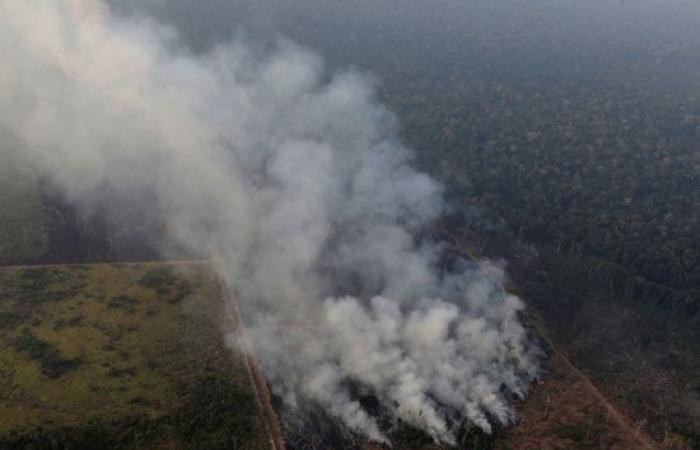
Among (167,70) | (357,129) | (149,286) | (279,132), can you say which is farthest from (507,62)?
(149,286)

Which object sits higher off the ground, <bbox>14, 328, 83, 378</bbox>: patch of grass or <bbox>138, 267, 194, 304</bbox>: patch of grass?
<bbox>138, 267, 194, 304</bbox>: patch of grass

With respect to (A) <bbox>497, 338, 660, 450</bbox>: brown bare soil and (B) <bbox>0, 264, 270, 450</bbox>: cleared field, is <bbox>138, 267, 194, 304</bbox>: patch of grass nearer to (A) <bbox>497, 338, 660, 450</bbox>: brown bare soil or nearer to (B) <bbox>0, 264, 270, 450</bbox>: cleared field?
(B) <bbox>0, 264, 270, 450</bbox>: cleared field

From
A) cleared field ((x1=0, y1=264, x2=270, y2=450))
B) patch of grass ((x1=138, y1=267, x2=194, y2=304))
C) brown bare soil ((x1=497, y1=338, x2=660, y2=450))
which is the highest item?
patch of grass ((x1=138, y1=267, x2=194, y2=304))

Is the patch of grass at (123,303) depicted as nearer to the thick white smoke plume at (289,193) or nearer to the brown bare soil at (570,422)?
the thick white smoke plume at (289,193)

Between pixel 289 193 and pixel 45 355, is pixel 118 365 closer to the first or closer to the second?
pixel 45 355

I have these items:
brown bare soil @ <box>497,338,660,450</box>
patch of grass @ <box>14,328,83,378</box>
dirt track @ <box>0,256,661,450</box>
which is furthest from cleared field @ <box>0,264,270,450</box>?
brown bare soil @ <box>497,338,660,450</box>

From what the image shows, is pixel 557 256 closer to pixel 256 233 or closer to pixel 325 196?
pixel 325 196
